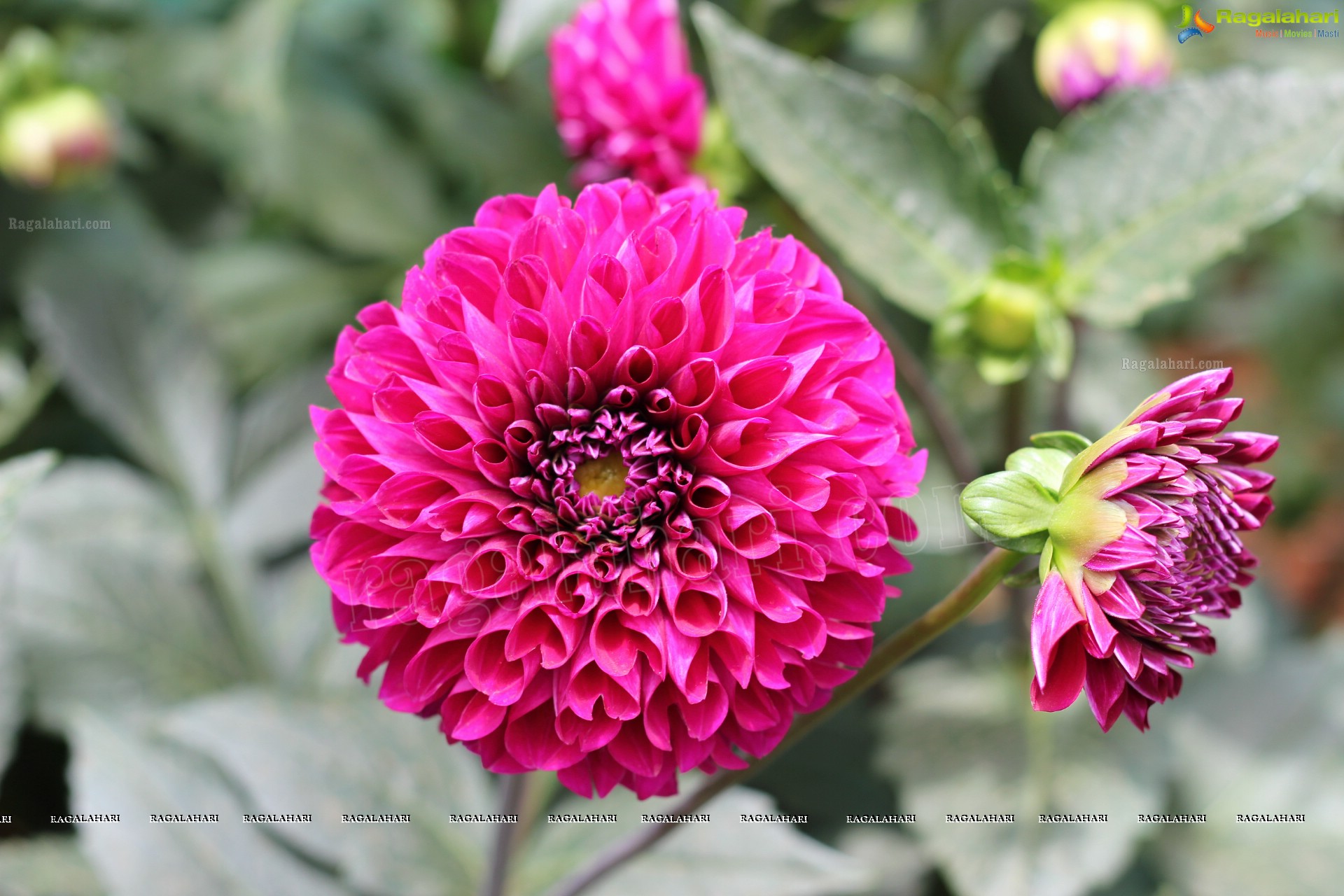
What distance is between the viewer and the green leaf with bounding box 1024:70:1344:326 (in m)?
0.51

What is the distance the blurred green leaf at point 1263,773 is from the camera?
0.69 meters

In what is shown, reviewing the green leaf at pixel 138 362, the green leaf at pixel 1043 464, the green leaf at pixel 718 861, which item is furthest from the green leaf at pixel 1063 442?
the green leaf at pixel 138 362

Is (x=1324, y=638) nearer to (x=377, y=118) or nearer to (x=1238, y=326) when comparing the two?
(x=1238, y=326)

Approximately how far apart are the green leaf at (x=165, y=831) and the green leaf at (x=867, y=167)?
433 millimetres

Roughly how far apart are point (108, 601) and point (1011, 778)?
1.95 feet

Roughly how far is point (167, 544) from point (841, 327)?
59 cm

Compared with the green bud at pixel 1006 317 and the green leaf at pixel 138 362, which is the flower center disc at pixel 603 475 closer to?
the green bud at pixel 1006 317

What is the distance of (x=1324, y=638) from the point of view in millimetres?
851

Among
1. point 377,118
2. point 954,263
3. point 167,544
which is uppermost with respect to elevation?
point 954,263

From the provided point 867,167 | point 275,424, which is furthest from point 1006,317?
point 275,424

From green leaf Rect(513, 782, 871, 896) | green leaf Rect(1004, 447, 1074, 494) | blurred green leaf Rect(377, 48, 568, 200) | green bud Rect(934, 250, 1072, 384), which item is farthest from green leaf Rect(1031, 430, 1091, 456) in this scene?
blurred green leaf Rect(377, 48, 568, 200)

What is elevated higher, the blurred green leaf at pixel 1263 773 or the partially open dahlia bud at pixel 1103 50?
the partially open dahlia bud at pixel 1103 50

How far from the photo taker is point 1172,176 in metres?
0.54

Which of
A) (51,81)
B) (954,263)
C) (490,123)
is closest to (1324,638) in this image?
(954,263)
